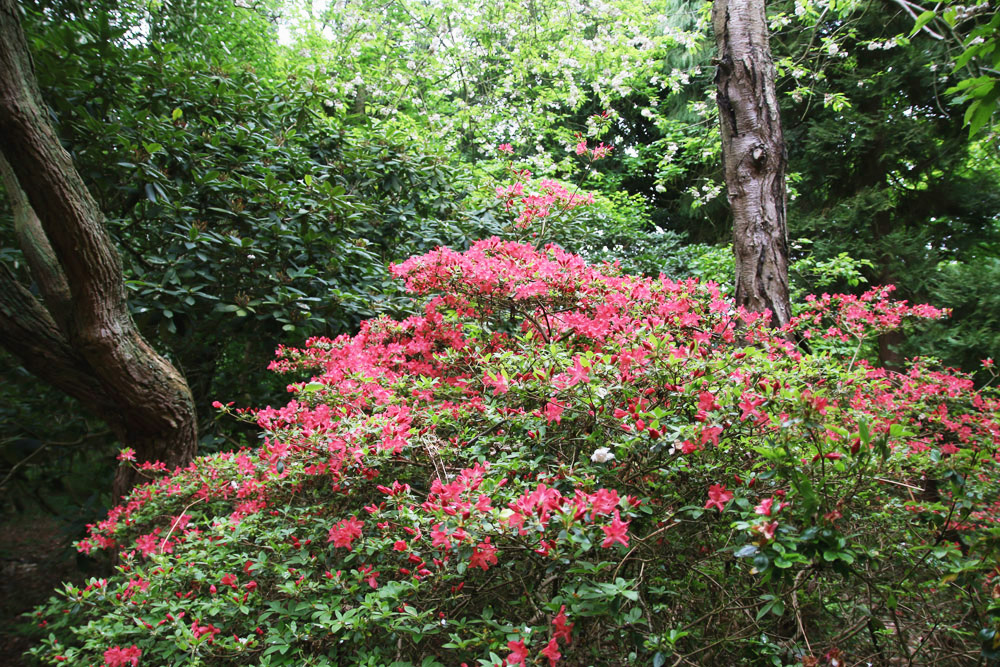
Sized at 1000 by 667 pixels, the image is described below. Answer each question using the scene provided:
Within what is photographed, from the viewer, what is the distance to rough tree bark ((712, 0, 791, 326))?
2828 mm

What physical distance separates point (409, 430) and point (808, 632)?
46.8 inches

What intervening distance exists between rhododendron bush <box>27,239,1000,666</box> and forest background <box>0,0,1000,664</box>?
0.83 metres

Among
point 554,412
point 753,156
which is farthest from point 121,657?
point 753,156

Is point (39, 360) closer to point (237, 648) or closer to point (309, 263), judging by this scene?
point (309, 263)

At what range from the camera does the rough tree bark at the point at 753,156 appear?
9.28 feet

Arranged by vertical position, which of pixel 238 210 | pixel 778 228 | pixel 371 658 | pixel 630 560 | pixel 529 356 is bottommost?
pixel 371 658

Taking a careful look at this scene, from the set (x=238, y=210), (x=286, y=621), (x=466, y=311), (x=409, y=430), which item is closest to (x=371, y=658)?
(x=286, y=621)

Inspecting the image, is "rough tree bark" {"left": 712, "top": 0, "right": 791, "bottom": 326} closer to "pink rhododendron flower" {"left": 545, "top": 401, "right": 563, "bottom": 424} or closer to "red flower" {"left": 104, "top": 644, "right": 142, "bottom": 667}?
"pink rhododendron flower" {"left": 545, "top": 401, "right": 563, "bottom": 424}

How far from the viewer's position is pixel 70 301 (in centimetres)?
265

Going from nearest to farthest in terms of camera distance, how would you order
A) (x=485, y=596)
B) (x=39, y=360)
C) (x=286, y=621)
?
(x=485, y=596) < (x=286, y=621) < (x=39, y=360)

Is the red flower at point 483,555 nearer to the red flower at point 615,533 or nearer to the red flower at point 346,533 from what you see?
the red flower at point 615,533

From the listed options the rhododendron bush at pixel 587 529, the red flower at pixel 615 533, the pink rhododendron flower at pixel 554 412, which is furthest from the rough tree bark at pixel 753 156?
the red flower at pixel 615 533

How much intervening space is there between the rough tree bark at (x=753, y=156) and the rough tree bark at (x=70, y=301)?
9.76 feet

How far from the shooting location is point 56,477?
4.02m
